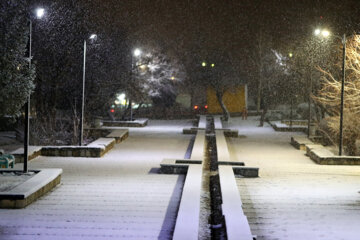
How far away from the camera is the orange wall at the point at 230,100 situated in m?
56.5

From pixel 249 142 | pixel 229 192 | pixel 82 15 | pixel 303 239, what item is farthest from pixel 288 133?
pixel 303 239

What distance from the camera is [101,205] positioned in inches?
414

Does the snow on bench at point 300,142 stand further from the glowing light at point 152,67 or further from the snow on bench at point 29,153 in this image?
the glowing light at point 152,67

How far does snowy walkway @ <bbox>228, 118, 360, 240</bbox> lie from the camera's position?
28.7 feet

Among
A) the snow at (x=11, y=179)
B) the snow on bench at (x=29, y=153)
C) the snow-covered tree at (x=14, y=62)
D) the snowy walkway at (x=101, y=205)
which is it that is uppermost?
the snow-covered tree at (x=14, y=62)

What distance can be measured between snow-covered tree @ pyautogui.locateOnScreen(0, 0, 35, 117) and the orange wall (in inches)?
1712

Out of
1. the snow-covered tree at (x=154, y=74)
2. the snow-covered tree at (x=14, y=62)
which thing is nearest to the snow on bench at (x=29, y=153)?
the snow-covered tree at (x=14, y=62)

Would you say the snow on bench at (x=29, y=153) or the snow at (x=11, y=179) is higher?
the snow on bench at (x=29, y=153)

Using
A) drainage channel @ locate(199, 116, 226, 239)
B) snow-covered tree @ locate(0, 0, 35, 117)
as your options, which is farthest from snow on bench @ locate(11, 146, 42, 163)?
drainage channel @ locate(199, 116, 226, 239)

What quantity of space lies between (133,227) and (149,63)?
3502 cm

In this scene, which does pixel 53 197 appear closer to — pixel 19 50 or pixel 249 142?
pixel 19 50

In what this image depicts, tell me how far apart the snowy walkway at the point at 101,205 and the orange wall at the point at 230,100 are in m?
38.5

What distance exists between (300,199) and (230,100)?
153 feet

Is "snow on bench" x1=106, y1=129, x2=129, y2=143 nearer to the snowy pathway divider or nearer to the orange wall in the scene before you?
the snowy pathway divider
